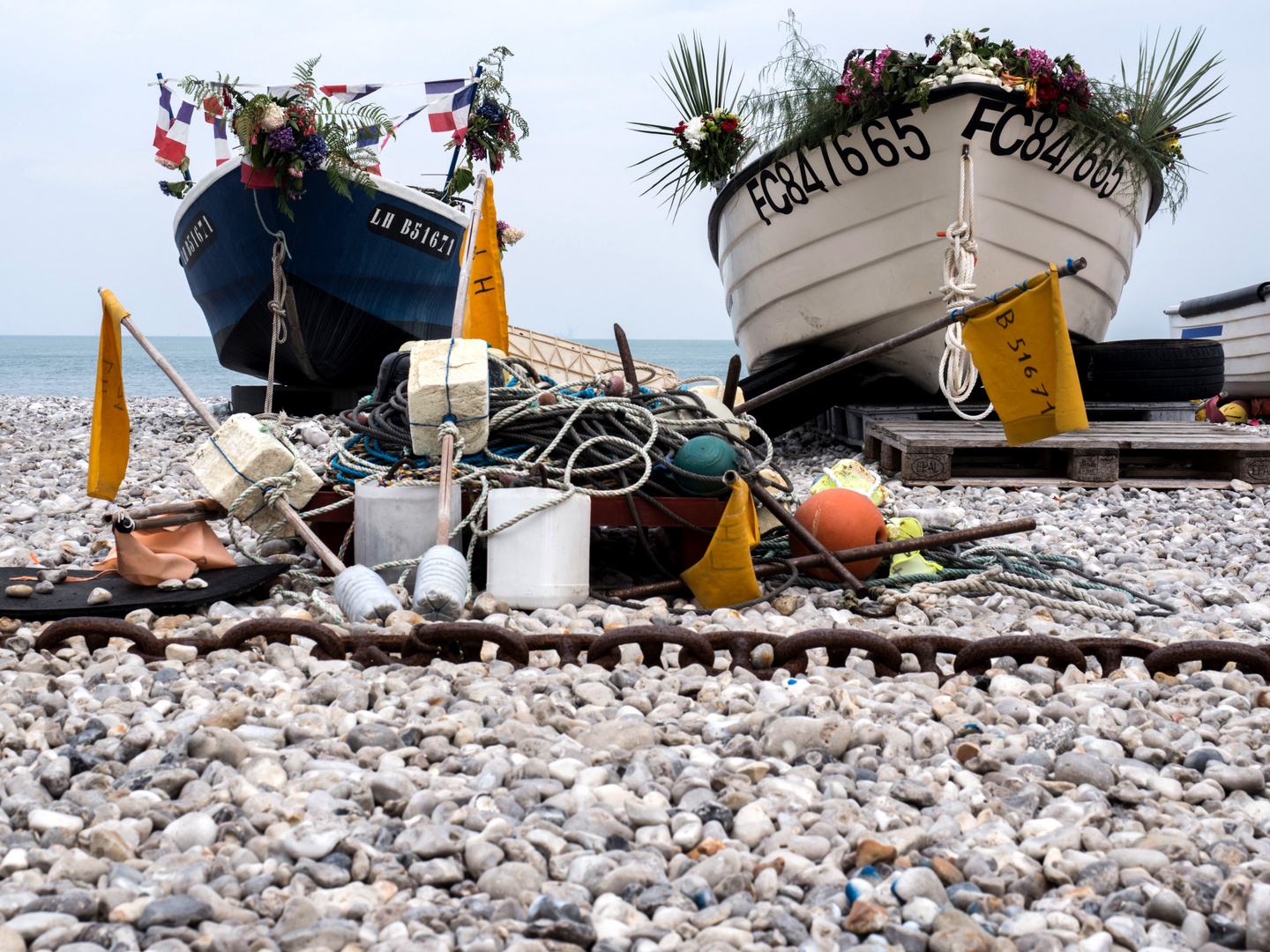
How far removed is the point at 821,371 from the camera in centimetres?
356

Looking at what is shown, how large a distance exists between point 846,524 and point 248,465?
1966 mm

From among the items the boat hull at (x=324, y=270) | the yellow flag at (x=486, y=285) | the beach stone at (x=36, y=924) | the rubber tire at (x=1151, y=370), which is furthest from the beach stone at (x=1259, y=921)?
the boat hull at (x=324, y=270)

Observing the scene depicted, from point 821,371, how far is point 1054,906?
2508mm

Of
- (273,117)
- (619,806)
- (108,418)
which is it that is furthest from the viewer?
(273,117)

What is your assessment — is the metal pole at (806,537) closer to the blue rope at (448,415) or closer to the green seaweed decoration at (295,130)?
the blue rope at (448,415)

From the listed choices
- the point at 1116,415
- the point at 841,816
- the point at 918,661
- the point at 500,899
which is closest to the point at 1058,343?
the point at 918,661

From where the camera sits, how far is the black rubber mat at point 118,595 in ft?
8.55

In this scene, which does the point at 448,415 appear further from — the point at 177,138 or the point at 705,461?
the point at 177,138

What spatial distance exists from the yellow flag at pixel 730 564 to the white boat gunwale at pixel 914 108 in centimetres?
429

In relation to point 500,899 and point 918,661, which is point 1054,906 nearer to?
point 500,899

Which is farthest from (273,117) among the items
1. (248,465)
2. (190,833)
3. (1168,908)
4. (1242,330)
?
(1242,330)

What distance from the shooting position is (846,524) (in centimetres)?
329

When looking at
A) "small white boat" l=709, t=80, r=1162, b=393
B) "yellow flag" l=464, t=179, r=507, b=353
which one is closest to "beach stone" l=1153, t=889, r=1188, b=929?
"yellow flag" l=464, t=179, r=507, b=353

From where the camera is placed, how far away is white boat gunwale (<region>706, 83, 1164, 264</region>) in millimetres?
6109
